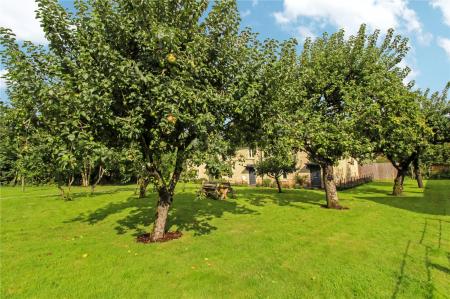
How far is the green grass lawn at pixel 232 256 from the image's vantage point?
23.1ft

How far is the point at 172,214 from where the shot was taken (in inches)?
659

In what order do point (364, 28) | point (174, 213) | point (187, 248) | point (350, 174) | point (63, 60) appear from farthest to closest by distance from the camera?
point (350, 174) < point (364, 28) < point (174, 213) < point (187, 248) < point (63, 60)

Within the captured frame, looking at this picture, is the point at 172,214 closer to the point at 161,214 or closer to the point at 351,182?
the point at 161,214

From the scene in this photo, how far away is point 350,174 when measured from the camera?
42500 millimetres

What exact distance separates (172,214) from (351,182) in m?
29.4

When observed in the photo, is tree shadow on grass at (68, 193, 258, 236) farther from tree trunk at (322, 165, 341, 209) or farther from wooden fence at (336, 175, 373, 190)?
wooden fence at (336, 175, 373, 190)

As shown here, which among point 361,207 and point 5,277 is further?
point 361,207

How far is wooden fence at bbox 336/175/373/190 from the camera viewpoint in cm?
3578

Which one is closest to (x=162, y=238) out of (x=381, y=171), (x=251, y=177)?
(x=251, y=177)

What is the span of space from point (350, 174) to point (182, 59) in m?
39.0

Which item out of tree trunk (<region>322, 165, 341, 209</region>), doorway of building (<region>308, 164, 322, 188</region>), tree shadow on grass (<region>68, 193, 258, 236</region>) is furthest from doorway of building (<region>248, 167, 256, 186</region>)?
tree trunk (<region>322, 165, 341, 209</region>)

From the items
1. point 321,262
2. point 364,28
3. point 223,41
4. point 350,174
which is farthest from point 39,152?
point 350,174

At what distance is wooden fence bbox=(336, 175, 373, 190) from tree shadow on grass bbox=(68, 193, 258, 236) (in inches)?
752

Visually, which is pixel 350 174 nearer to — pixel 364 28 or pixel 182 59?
pixel 364 28
